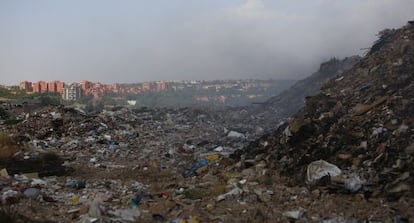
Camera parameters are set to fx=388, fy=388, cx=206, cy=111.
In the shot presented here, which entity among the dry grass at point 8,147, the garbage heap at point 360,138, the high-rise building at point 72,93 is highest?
the garbage heap at point 360,138

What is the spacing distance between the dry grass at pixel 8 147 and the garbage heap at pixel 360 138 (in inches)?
171

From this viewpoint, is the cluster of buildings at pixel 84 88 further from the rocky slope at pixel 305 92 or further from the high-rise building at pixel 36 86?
the rocky slope at pixel 305 92

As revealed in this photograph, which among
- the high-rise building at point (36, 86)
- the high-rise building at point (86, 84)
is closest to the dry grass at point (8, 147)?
the high-rise building at point (86, 84)

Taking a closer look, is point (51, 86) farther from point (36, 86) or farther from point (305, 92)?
point (305, 92)

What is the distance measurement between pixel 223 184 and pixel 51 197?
2147 millimetres

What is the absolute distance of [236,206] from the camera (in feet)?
13.7

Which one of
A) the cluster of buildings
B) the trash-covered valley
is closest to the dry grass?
the trash-covered valley

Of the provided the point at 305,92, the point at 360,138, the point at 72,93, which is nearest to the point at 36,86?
the point at 72,93

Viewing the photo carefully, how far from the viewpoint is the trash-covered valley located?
12.9 ft

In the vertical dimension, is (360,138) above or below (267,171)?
above

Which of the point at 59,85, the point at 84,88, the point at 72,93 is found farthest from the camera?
the point at 59,85

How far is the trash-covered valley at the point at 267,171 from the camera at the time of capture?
394 centimetres

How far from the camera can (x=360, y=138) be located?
522cm

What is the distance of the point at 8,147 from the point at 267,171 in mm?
5279
